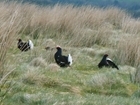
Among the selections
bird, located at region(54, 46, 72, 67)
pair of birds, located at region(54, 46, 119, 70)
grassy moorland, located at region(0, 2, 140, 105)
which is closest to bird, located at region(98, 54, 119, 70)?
pair of birds, located at region(54, 46, 119, 70)

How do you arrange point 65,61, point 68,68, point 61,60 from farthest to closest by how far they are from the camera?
point 61,60 → point 65,61 → point 68,68

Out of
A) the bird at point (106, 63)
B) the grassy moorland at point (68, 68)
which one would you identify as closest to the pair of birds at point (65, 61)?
the bird at point (106, 63)

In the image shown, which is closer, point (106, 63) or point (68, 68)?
point (68, 68)

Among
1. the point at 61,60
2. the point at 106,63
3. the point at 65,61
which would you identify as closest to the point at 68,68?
the point at 65,61

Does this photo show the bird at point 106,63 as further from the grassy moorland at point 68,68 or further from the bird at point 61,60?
the bird at point 61,60

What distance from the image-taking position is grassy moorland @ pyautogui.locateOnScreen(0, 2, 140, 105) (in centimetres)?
629

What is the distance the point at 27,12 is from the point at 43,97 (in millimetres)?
9978

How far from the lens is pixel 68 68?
998 centimetres

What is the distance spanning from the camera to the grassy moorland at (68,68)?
6.29 m

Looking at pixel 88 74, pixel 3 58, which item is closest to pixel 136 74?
pixel 88 74

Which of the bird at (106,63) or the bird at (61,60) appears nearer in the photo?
the bird at (61,60)

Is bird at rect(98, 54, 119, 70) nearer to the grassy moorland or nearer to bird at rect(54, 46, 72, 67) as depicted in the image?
the grassy moorland

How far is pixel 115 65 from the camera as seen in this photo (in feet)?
35.3

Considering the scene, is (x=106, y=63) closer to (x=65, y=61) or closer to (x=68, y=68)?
(x=65, y=61)
